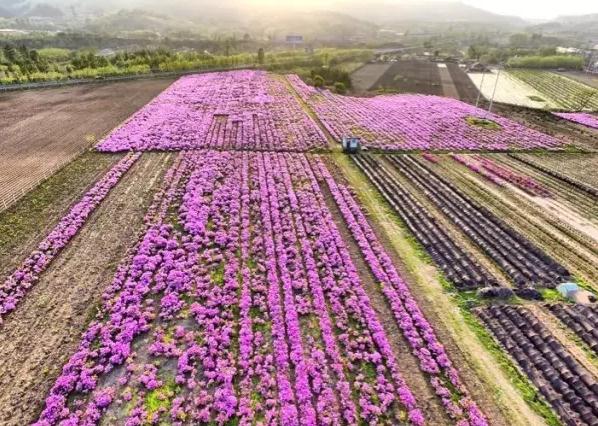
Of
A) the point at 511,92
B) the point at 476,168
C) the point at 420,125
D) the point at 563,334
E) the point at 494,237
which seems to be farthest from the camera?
the point at 511,92

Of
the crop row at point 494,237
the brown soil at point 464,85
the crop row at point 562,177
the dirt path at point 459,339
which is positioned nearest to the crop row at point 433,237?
the dirt path at point 459,339

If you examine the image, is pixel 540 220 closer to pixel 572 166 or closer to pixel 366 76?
pixel 572 166

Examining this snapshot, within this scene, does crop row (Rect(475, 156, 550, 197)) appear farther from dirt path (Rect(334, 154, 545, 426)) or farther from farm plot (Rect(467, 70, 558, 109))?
farm plot (Rect(467, 70, 558, 109))

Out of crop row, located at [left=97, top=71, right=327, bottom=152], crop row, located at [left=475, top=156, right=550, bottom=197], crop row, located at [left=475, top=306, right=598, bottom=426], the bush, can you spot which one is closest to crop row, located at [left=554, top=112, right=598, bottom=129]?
crop row, located at [left=475, top=156, right=550, bottom=197]

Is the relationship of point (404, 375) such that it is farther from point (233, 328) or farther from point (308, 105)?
point (308, 105)

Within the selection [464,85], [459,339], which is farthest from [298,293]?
[464,85]

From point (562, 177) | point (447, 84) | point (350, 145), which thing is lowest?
point (562, 177)

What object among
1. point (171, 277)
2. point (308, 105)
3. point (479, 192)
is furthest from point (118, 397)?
point (308, 105)
